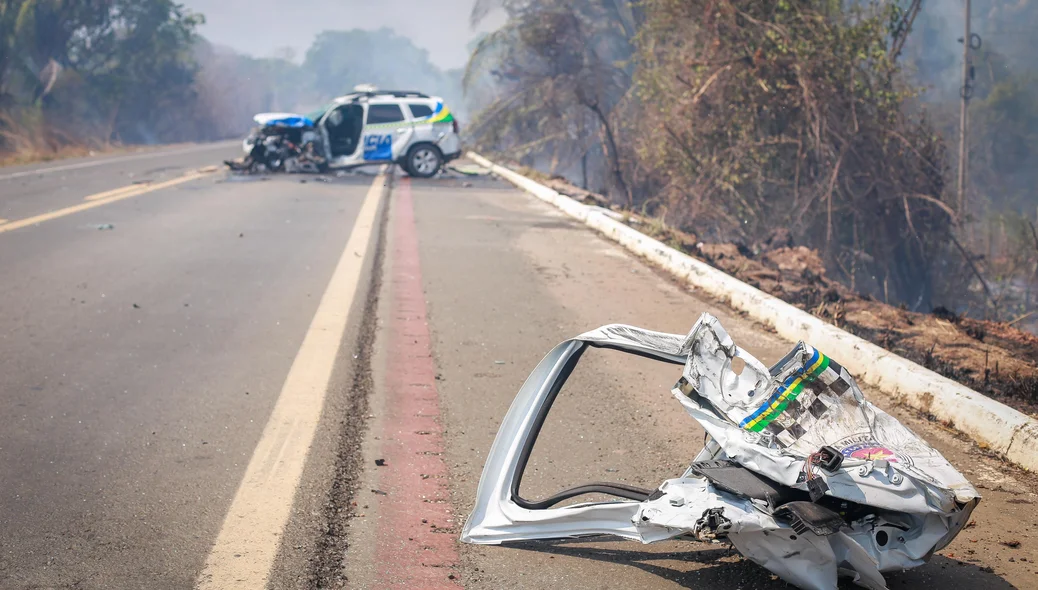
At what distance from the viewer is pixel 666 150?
55.1 feet

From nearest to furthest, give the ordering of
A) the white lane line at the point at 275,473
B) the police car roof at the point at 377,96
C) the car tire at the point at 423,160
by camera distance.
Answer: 1. the white lane line at the point at 275,473
2. the police car roof at the point at 377,96
3. the car tire at the point at 423,160

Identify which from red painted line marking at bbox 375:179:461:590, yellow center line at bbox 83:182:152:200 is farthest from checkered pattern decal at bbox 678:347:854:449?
yellow center line at bbox 83:182:152:200

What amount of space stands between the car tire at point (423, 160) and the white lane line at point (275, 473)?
15.0 meters

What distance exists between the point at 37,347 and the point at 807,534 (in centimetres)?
505

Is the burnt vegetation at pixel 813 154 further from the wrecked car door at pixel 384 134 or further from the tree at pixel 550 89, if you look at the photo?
the tree at pixel 550 89

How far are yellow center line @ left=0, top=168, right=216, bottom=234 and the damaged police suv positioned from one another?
1894mm

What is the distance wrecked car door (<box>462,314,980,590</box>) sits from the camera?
279 cm

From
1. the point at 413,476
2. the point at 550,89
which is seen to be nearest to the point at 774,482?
the point at 413,476

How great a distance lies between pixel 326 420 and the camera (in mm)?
4691

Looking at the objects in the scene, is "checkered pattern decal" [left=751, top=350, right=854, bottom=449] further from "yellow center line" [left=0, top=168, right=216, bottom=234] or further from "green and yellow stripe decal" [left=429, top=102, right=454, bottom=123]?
"green and yellow stripe decal" [left=429, top=102, right=454, bottom=123]

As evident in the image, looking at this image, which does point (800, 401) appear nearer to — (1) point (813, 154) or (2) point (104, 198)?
(1) point (813, 154)

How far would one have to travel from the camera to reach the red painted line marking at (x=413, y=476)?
3.19 meters

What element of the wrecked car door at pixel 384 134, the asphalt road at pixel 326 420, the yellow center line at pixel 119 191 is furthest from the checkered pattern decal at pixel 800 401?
the wrecked car door at pixel 384 134

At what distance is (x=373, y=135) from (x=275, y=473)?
723 inches
